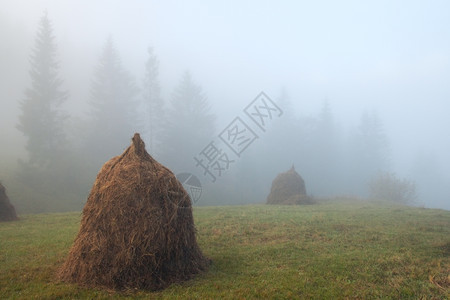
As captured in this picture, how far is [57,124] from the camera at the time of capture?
123 ft

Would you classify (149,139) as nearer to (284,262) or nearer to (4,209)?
(4,209)

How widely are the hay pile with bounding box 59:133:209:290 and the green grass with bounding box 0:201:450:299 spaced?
36 cm

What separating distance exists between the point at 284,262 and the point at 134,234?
4201 mm

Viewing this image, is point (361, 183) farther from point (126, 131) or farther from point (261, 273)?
point (261, 273)

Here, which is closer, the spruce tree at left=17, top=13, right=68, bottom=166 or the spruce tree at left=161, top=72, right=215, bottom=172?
the spruce tree at left=17, top=13, right=68, bottom=166

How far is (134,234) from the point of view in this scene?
661 cm

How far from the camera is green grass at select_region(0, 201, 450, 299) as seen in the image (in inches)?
247

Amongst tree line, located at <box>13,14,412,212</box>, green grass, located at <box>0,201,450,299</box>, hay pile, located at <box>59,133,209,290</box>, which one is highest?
tree line, located at <box>13,14,412,212</box>

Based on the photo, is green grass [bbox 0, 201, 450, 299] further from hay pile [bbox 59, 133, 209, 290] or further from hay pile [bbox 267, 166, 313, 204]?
hay pile [bbox 267, 166, 313, 204]

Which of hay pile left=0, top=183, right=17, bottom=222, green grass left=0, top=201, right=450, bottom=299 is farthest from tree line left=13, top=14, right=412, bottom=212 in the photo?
green grass left=0, top=201, right=450, bottom=299

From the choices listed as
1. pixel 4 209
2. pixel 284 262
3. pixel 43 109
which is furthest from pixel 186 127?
pixel 284 262

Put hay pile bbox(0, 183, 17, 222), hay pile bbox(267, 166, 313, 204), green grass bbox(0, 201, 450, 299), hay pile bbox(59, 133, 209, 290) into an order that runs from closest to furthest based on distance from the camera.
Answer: green grass bbox(0, 201, 450, 299), hay pile bbox(59, 133, 209, 290), hay pile bbox(0, 183, 17, 222), hay pile bbox(267, 166, 313, 204)

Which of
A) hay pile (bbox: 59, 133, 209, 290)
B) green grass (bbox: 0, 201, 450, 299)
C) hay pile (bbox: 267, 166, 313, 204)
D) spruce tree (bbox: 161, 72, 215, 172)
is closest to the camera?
green grass (bbox: 0, 201, 450, 299)

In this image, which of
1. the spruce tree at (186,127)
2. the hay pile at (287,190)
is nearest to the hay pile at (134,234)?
the hay pile at (287,190)
